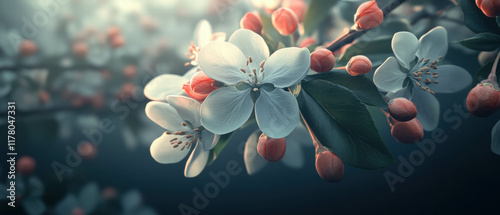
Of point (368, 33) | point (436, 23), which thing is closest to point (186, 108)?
point (368, 33)

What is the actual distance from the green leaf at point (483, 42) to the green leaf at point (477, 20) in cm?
3

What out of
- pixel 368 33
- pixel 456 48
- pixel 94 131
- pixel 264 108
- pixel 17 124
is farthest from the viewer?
pixel 94 131

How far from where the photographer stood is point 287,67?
0.48 meters

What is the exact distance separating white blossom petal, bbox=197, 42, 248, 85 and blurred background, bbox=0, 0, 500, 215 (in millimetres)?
556

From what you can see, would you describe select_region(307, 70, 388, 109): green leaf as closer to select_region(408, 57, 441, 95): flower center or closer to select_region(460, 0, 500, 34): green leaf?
select_region(408, 57, 441, 95): flower center

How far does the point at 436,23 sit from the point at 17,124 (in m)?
1.32

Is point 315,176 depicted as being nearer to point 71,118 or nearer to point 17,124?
point 71,118

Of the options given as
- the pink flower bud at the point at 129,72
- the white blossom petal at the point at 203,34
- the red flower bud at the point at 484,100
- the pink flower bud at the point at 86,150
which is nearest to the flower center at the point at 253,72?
the white blossom petal at the point at 203,34

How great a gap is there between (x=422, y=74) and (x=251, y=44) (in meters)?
Answer: 0.33

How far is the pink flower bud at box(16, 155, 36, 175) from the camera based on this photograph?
101 cm

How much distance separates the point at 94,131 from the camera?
1.13m

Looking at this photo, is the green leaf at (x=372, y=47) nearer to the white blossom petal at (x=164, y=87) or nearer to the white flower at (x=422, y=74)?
the white flower at (x=422, y=74)

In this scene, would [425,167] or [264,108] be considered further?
[425,167]

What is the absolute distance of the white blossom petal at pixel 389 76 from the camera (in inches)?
20.3
